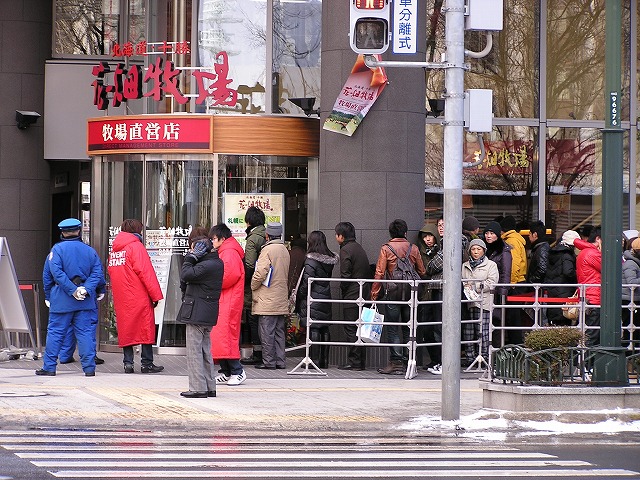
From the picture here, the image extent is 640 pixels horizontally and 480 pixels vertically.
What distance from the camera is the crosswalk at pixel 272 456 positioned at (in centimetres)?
942

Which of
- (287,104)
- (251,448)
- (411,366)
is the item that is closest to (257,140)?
(287,104)

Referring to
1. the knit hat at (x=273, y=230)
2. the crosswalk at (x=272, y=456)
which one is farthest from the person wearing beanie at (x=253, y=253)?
the crosswalk at (x=272, y=456)

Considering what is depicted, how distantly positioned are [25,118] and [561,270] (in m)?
9.12

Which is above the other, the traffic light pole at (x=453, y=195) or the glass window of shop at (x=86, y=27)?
the glass window of shop at (x=86, y=27)

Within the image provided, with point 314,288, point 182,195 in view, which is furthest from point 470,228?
point 182,195

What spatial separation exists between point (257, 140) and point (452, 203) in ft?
21.1

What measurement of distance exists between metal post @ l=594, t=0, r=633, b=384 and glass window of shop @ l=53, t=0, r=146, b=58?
33.9 feet

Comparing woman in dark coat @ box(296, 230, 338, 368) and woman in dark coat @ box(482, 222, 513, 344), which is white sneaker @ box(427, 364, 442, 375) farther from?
woman in dark coat @ box(296, 230, 338, 368)

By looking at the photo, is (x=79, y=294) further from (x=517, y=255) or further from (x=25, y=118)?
(x=25, y=118)

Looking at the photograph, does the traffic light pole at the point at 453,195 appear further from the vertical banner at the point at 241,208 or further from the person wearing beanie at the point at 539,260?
the vertical banner at the point at 241,208

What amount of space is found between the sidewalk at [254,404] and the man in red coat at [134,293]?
44 cm

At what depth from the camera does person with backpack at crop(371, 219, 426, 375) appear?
16.2 metres

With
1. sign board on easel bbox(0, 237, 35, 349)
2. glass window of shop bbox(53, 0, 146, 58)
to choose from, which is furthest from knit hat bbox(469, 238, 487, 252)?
glass window of shop bbox(53, 0, 146, 58)

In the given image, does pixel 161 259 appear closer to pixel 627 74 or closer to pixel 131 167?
pixel 131 167
